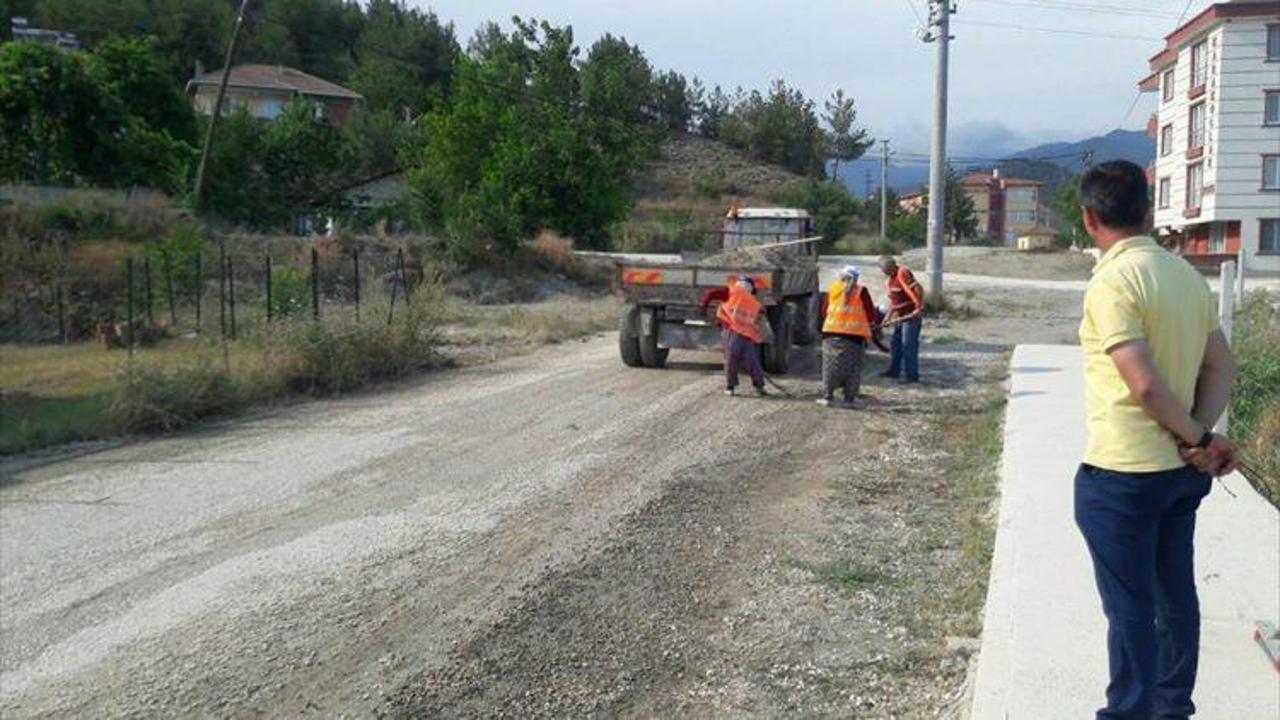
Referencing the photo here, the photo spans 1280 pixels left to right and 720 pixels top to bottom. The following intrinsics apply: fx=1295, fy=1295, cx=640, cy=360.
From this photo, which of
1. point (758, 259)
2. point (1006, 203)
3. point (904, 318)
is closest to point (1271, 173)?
point (758, 259)

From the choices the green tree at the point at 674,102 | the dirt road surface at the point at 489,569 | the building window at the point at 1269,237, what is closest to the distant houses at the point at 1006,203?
the green tree at the point at 674,102

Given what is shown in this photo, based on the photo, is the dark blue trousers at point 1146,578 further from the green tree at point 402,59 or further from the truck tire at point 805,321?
the green tree at point 402,59

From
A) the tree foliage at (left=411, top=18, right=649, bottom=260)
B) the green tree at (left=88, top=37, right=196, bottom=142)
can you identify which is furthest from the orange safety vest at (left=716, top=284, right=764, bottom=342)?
the green tree at (left=88, top=37, right=196, bottom=142)

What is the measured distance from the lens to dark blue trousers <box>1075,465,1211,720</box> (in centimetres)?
403

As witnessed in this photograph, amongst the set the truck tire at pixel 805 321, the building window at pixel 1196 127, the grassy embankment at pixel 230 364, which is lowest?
the grassy embankment at pixel 230 364

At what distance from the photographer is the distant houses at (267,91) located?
73.9 meters

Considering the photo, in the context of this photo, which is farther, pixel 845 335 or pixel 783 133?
pixel 783 133

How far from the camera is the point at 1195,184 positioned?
58469 millimetres

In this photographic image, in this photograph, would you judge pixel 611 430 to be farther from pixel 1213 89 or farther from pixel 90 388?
pixel 1213 89

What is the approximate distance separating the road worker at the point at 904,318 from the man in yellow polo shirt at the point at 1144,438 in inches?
479

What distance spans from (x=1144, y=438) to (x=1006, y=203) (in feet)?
478

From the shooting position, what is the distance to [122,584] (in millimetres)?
7719

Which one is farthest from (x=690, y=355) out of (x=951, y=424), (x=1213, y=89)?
(x=1213, y=89)

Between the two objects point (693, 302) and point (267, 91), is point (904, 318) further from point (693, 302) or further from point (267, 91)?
point (267, 91)
